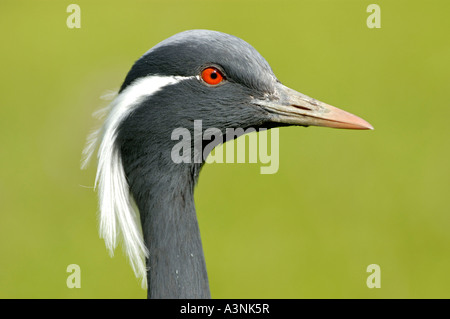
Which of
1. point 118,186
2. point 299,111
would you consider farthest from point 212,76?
point 118,186

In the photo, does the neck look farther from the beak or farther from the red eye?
the beak

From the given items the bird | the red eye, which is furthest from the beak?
the red eye

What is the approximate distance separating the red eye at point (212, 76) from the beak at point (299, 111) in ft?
0.82

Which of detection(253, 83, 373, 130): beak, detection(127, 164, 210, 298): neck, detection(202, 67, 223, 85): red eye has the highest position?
detection(202, 67, 223, 85): red eye

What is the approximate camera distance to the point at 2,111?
480 inches

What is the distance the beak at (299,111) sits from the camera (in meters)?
4.25

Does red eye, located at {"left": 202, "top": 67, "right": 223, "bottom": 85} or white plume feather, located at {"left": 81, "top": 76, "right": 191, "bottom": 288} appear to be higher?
red eye, located at {"left": 202, "top": 67, "right": 223, "bottom": 85}

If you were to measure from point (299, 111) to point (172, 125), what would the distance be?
2.40ft

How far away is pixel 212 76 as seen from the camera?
4219mm

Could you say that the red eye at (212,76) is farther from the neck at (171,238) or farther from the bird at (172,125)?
the neck at (171,238)

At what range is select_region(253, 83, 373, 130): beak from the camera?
425cm

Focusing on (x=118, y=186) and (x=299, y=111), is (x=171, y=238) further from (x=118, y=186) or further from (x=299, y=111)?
(x=299, y=111)

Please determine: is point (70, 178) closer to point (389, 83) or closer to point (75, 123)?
point (75, 123)

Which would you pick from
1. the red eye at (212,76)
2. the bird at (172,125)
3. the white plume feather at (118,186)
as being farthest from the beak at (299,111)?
the white plume feather at (118,186)
